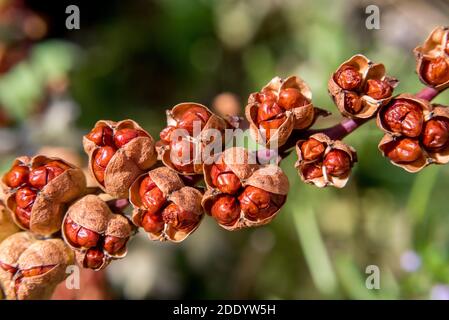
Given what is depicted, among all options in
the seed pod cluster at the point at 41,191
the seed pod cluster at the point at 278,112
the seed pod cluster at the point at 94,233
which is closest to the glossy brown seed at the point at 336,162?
the seed pod cluster at the point at 278,112

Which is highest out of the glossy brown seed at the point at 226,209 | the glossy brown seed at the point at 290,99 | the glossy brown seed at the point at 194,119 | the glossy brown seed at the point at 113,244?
the glossy brown seed at the point at 290,99

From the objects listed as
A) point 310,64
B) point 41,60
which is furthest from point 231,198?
point 41,60

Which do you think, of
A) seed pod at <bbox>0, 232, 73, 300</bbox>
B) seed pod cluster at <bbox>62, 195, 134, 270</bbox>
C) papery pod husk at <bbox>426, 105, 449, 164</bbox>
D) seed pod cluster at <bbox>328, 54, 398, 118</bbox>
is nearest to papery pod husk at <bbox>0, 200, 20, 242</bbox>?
seed pod at <bbox>0, 232, 73, 300</bbox>

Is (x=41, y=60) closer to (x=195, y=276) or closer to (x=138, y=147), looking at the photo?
(x=195, y=276)

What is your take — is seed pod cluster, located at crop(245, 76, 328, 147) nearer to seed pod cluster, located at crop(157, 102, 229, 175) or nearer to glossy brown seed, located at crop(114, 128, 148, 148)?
seed pod cluster, located at crop(157, 102, 229, 175)

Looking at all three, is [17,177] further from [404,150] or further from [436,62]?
[436,62]

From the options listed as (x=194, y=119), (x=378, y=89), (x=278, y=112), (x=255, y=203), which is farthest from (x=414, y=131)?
(x=194, y=119)

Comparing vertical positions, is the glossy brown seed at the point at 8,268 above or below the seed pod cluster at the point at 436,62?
below

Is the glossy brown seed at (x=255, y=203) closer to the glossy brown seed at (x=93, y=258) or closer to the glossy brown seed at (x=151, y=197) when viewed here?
the glossy brown seed at (x=151, y=197)
